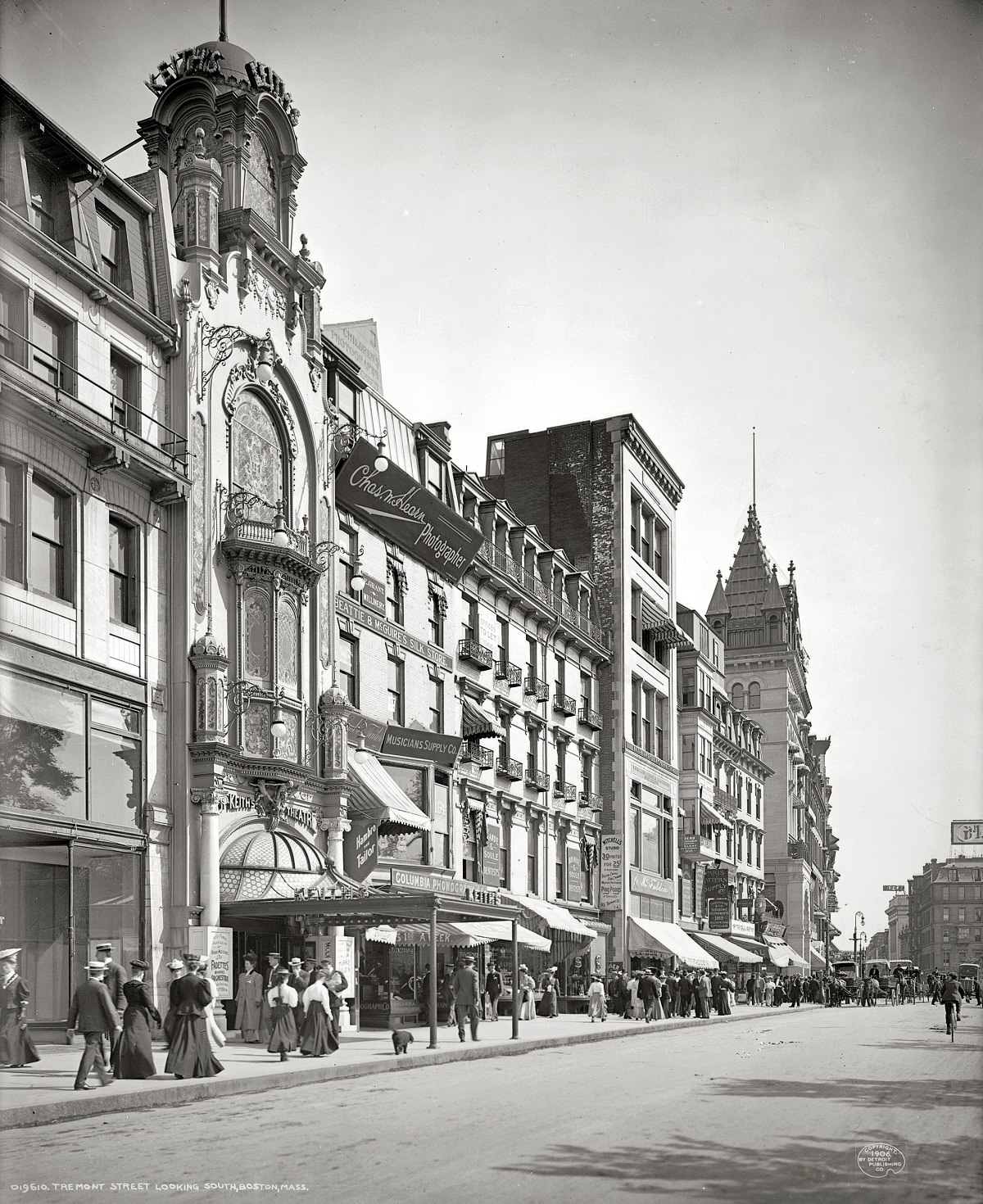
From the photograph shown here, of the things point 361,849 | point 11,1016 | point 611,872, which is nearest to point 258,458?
point 361,849

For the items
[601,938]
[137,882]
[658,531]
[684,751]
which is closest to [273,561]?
[137,882]

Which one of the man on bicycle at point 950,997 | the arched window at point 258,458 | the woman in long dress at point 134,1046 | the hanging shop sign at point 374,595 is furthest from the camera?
the hanging shop sign at point 374,595

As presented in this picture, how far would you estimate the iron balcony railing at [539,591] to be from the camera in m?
42.5

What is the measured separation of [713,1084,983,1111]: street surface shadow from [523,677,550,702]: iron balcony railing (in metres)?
26.7

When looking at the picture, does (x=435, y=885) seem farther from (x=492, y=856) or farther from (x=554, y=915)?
(x=554, y=915)

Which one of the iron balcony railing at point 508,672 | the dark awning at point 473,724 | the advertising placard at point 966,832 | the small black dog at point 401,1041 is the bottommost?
the advertising placard at point 966,832

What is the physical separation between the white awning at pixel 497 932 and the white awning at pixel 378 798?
256 cm

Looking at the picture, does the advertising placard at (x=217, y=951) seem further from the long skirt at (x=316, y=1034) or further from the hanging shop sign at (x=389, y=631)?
the hanging shop sign at (x=389, y=631)

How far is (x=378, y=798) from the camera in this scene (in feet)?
102

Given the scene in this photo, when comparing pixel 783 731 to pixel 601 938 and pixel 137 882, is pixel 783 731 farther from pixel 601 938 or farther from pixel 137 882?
pixel 137 882

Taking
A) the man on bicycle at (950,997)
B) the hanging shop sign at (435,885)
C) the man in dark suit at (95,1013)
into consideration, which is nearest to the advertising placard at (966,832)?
the hanging shop sign at (435,885)

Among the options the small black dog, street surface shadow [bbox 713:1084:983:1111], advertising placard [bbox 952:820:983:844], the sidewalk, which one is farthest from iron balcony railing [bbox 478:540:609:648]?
advertising placard [bbox 952:820:983:844]

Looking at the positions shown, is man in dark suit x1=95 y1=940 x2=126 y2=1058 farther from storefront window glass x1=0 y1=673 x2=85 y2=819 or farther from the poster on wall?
the poster on wall

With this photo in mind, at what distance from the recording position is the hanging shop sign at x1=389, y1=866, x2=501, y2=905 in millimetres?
33656
